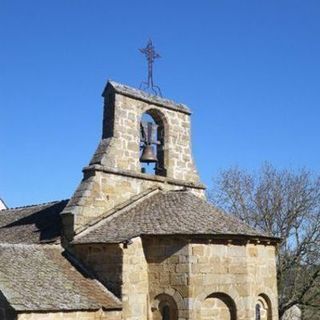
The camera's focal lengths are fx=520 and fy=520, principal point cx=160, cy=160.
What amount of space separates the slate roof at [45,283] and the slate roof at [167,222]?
0.91 metres

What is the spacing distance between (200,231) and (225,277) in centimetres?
131

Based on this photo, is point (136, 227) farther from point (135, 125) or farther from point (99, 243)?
point (135, 125)

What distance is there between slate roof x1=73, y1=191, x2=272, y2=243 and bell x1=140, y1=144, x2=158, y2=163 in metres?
1.54

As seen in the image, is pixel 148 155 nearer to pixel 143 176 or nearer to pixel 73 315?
pixel 143 176

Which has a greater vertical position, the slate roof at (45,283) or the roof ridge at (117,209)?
the roof ridge at (117,209)

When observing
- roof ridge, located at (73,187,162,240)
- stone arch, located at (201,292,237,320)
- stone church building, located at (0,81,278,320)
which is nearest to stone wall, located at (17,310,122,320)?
stone church building, located at (0,81,278,320)

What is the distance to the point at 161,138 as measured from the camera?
1622 centimetres

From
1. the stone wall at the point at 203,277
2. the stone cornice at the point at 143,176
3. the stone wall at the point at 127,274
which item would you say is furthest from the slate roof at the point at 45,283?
the stone cornice at the point at 143,176

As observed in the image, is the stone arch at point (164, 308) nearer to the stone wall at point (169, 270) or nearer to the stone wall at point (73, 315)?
the stone wall at point (169, 270)

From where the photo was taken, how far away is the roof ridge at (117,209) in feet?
45.0

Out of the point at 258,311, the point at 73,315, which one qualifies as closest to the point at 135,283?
the point at 73,315

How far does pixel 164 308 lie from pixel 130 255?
5.01 ft

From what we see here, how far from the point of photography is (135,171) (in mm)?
15148

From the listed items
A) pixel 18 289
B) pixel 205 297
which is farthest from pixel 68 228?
pixel 205 297
